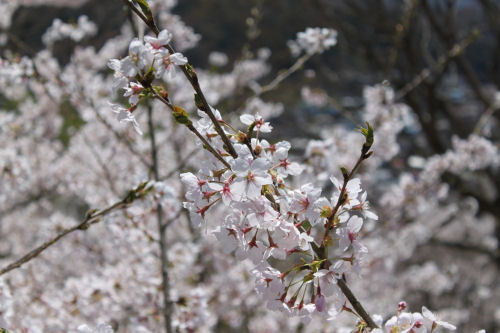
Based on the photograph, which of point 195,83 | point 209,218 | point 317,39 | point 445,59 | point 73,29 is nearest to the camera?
point 195,83

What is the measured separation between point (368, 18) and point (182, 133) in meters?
2.67

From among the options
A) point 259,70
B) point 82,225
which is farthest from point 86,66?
point 82,225

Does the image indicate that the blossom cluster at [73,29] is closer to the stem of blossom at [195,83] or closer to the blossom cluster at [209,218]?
the blossom cluster at [209,218]

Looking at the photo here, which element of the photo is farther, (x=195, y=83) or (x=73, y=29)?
(x=73, y=29)

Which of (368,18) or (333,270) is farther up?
(368,18)

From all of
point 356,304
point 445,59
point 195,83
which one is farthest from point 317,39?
point 356,304

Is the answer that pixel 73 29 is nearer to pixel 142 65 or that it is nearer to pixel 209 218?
pixel 209 218

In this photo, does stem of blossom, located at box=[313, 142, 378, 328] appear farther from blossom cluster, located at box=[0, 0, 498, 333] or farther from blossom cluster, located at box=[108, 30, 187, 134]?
blossom cluster, located at box=[108, 30, 187, 134]

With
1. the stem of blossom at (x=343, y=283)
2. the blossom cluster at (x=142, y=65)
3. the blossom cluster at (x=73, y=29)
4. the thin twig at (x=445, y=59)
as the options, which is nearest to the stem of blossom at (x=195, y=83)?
the blossom cluster at (x=142, y=65)

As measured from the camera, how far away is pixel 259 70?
5680 millimetres

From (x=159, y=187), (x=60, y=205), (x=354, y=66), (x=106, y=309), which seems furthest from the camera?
(x=354, y=66)

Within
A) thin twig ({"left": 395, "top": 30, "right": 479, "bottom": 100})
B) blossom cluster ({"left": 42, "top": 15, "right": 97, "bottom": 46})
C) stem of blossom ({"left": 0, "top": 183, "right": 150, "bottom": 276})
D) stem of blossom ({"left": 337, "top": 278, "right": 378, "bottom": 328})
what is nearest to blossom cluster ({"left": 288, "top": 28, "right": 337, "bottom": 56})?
thin twig ({"left": 395, "top": 30, "right": 479, "bottom": 100})

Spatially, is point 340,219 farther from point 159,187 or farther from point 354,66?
point 354,66

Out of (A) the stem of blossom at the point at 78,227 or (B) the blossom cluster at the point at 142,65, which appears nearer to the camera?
(B) the blossom cluster at the point at 142,65
